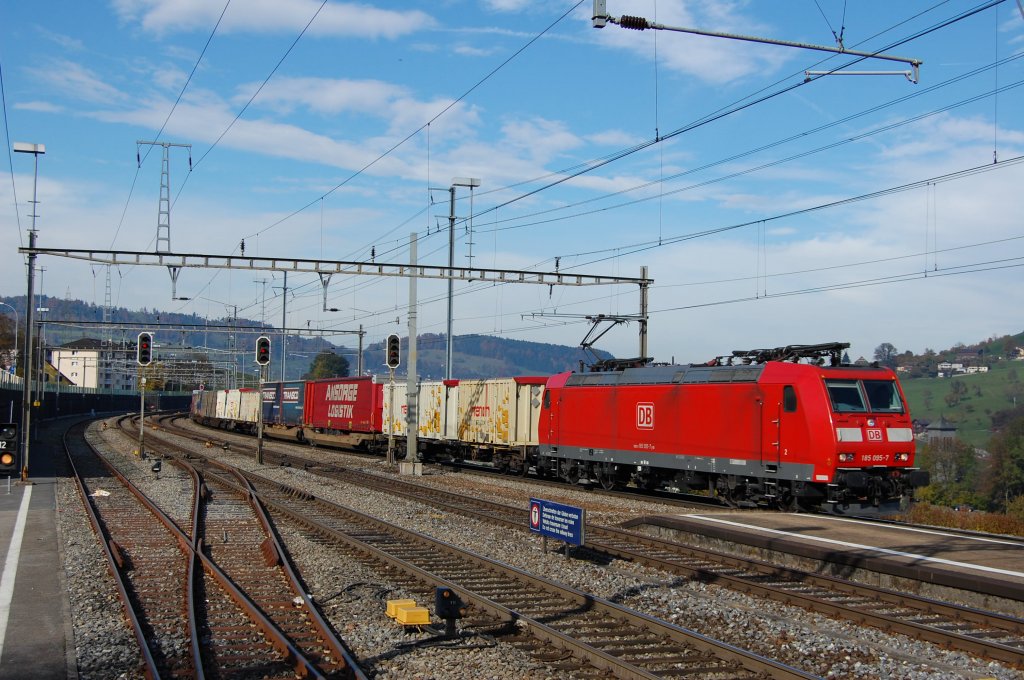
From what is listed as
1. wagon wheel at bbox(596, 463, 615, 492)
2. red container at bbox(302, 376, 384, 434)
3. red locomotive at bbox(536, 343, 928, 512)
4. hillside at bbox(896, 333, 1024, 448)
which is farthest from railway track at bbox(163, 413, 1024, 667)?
hillside at bbox(896, 333, 1024, 448)

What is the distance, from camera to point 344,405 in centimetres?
4397

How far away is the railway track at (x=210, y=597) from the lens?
8711 millimetres

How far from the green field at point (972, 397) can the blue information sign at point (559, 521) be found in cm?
10341

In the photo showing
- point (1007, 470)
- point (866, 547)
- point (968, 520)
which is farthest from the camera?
point (1007, 470)

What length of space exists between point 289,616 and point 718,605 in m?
5.06

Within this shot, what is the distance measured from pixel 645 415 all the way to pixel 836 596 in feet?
36.6

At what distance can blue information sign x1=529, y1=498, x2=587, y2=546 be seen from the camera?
527 inches

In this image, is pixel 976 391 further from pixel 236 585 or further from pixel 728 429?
pixel 236 585

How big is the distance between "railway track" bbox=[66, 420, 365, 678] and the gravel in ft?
0.98

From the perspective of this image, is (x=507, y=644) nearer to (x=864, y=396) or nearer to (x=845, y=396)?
(x=845, y=396)

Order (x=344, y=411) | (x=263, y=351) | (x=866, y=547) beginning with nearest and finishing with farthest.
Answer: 1. (x=866, y=547)
2. (x=263, y=351)
3. (x=344, y=411)

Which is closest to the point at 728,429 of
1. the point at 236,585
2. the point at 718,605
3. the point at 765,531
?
the point at 765,531

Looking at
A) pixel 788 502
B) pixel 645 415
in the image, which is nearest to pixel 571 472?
pixel 645 415

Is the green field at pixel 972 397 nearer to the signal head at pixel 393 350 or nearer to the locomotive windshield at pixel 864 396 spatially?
the signal head at pixel 393 350
